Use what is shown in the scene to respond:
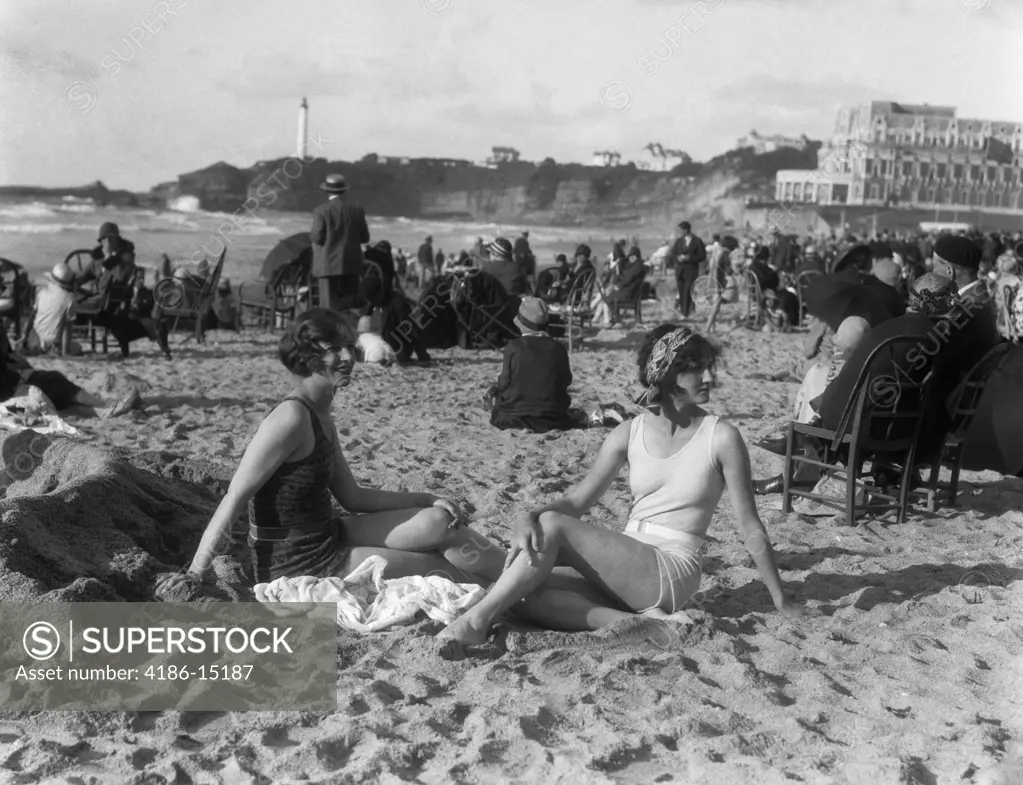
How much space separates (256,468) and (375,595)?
55 centimetres

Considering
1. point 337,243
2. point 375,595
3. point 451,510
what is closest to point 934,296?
point 451,510

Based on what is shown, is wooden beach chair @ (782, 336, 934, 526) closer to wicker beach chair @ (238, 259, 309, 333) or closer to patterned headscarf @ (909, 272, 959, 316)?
patterned headscarf @ (909, 272, 959, 316)

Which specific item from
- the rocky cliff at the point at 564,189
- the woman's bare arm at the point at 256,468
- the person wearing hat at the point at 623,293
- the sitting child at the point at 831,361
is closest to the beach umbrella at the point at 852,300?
the sitting child at the point at 831,361

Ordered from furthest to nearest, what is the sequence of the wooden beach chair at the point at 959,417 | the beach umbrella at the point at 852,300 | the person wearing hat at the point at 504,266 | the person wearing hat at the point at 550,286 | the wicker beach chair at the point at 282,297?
the person wearing hat at the point at 550,286 → the wicker beach chair at the point at 282,297 → the person wearing hat at the point at 504,266 → the beach umbrella at the point at 852,300 → the wooden beach chair at the point at 959,417

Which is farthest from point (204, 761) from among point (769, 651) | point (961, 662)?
point (961, 662)

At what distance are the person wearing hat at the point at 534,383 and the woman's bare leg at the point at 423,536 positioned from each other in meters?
3.02

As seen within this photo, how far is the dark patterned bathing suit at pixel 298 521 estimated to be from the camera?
328 cm

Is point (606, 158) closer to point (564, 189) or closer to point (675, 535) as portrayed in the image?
point (564, 189)

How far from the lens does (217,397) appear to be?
7.48 m

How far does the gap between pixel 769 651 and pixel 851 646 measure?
0.87ft

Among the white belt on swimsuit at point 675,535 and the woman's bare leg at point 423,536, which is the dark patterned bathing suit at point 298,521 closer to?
the woman's bare leg at point 423,536

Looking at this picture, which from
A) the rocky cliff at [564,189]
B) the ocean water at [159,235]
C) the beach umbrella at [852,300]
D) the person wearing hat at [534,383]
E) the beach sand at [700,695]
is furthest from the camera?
the rocky cliff at [564,189]

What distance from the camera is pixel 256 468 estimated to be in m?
Answer: 3.15

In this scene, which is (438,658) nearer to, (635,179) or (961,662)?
(961,662)
